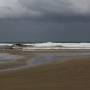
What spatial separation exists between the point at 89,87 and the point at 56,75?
290cm

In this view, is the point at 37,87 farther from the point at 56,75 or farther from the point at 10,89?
the point at 56,75

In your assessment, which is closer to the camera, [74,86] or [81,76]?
[74,86]

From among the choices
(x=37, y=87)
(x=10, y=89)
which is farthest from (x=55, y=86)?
(x=10, y=89)

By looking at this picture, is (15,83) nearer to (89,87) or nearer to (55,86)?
(55,86)

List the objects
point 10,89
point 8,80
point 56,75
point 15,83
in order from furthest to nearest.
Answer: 1. point 56,75
2. point 8,80
3. point 15,83
4. point 10,89

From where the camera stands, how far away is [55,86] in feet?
33.4

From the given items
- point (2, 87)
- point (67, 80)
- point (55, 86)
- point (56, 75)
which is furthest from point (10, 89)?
point (56, 75)

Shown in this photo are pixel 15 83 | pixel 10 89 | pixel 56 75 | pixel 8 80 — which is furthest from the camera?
pixel 56 75

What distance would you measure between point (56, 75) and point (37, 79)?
1.10 m

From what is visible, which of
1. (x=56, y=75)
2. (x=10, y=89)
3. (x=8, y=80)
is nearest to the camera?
(x=10, y=89)

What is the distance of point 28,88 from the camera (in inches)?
391

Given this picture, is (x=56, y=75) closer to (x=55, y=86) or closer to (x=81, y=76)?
(x=81, y=76)

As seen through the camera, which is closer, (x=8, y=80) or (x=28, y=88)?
(x=28, y=88)

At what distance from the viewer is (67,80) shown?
1120cm
